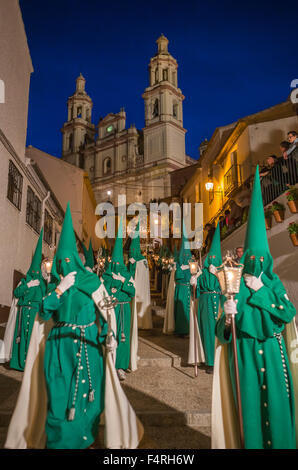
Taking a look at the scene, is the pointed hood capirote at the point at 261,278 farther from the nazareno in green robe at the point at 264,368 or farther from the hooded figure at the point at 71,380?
the hooded figure at the point at 71,380

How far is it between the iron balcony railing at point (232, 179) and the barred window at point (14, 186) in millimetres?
10106

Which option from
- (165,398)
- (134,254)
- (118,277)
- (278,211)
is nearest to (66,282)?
(165,398)

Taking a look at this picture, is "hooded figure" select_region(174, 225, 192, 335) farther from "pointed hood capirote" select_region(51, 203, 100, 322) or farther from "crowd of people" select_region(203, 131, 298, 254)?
"pointed hood capirote" select_region(51, 203, 100, 322)

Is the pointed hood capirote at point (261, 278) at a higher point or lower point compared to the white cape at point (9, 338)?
higher

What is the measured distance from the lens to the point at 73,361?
391 cm

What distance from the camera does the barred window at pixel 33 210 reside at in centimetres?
1403

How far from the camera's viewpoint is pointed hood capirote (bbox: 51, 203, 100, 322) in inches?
159

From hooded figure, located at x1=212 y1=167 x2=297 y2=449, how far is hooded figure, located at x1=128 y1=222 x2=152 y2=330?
7425 mm

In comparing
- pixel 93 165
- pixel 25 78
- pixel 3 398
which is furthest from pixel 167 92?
pixel 3 398

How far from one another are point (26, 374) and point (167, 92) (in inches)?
1749

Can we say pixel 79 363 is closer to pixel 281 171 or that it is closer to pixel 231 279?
pixel 231 279

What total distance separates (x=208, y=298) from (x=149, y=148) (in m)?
39.5

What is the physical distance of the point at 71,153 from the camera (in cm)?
5625

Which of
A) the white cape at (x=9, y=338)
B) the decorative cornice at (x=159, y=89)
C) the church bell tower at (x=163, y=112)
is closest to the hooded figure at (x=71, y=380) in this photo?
the white cape at (x=9, y=338)
